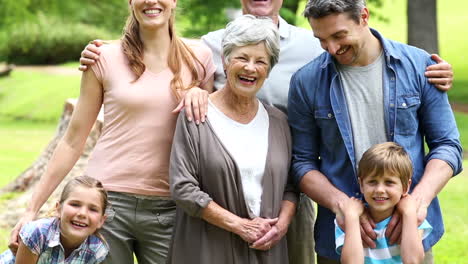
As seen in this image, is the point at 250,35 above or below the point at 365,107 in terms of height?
above

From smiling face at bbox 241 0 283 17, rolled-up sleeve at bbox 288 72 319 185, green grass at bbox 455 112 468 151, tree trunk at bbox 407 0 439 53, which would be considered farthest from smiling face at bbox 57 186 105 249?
tree trunk at bbox 407 0 439 53

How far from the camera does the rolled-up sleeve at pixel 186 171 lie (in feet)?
12.4

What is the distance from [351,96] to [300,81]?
287 millimetres

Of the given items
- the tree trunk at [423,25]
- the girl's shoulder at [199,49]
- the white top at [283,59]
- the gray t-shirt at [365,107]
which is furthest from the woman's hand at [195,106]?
the tree trunk at [423,25]

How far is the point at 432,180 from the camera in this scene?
3.85 metres

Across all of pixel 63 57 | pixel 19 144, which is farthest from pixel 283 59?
pixel 63 57

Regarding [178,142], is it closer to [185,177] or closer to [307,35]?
[185,177]

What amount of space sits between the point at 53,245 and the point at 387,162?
63.1 inches

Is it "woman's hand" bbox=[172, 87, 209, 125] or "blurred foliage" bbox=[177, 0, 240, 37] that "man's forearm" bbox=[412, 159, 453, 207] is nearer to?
"woman's hand" bbox=[172, 87, 209, 125]

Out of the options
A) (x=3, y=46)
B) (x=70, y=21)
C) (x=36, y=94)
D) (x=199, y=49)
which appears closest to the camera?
(x=199, y=49)

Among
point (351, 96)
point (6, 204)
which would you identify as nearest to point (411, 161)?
point (351, 96)

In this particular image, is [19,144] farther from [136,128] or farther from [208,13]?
[136,128]

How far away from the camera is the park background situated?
11352 millimetres

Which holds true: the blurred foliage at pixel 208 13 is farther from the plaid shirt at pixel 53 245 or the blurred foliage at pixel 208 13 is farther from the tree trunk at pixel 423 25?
the plaid shirt at pixel 53 245
